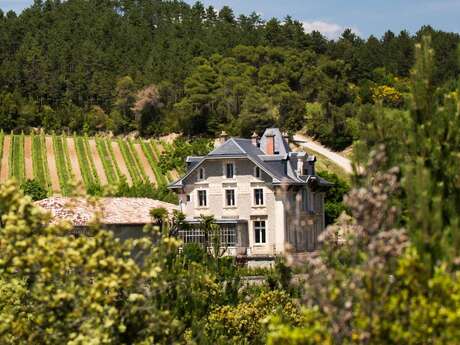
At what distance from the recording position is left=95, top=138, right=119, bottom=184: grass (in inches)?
3622

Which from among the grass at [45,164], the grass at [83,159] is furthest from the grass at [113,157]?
the grass at [45,164]

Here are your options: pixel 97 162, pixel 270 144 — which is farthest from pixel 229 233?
pixel 97 162

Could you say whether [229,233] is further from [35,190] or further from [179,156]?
[179,156]

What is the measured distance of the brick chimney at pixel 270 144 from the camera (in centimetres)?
5856

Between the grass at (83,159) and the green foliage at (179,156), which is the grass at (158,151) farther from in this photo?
the green foliage at (179,156)

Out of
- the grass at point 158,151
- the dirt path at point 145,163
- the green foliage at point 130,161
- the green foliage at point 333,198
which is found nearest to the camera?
the green foliage at point 333,198

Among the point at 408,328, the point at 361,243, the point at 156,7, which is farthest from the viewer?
the point at 156,7

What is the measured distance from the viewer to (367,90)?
381ft

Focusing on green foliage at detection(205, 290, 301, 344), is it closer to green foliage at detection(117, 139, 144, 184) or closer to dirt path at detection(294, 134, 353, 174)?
green foliage at detection(117, 139, 144, 184)

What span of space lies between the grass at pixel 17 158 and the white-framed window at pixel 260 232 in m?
37.2

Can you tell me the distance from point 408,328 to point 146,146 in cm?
9326

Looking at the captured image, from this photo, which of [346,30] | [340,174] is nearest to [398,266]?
[340,174]

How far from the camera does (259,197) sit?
5638cm

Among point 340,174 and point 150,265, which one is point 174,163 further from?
point 150,265
